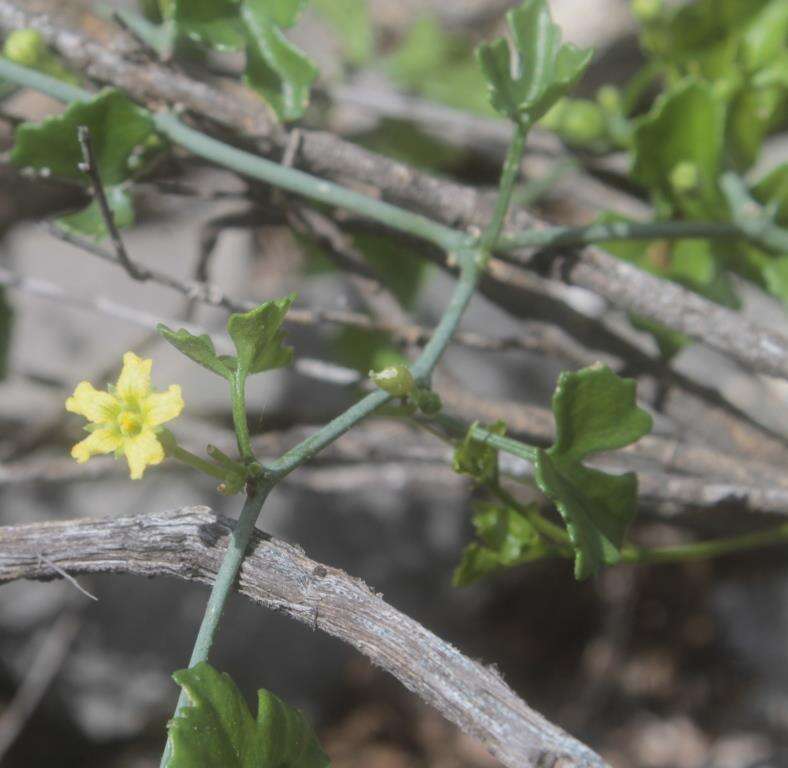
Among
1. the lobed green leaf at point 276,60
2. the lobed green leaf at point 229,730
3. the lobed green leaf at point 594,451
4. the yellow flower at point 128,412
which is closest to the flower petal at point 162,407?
the yellow flower at point 128,412

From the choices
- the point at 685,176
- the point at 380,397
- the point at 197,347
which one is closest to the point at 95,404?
the point at 197,347

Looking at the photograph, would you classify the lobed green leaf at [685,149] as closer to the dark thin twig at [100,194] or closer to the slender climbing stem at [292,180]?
the slender climbing stem at [292,180]

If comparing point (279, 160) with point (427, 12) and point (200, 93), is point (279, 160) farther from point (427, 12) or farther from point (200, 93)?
point (427, 12)

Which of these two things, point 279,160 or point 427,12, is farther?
point 427,12

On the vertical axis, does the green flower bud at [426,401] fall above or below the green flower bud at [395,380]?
above

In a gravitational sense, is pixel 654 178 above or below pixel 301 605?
above

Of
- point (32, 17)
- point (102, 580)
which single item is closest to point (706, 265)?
point (32, 17)

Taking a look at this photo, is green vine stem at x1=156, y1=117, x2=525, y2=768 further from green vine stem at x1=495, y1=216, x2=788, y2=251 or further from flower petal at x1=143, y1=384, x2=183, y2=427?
green vine stem at x1=495, y1=216, x2=788, y2=251
